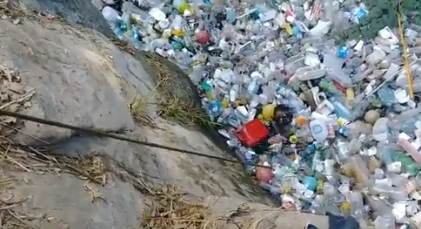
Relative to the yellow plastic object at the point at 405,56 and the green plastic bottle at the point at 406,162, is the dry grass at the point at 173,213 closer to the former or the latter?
the green plastic bottle at the point at 406,162

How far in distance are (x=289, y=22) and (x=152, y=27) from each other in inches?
32.9

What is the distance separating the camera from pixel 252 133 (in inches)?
130

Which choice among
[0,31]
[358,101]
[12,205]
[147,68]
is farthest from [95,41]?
[358,101]

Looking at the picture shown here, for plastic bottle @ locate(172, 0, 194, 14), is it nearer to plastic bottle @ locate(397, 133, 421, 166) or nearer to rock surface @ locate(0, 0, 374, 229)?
rock surface @ locate(0, 0, 374, 229)

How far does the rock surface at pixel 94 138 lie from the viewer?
6.52 ft

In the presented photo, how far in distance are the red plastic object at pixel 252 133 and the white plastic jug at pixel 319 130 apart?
0.79ft

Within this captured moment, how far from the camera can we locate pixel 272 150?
329 cm

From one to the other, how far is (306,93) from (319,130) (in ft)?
0.82

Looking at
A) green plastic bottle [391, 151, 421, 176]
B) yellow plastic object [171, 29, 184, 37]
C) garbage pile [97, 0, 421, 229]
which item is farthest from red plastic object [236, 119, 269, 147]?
yellow plastic object [171, 29, 184, 37]

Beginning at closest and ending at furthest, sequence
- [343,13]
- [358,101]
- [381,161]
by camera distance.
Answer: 1. [381,161]
2. [358,101]
3. [343,13]

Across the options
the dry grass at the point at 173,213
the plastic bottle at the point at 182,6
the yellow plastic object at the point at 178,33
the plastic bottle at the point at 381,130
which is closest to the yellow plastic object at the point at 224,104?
the yellow plastic object at the point at 178,33

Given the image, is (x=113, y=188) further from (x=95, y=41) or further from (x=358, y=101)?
(x=358, y=101)

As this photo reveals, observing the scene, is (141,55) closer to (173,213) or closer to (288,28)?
(288,28)

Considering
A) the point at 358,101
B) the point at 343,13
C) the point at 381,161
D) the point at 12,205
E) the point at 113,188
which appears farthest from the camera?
the point at 343,13
